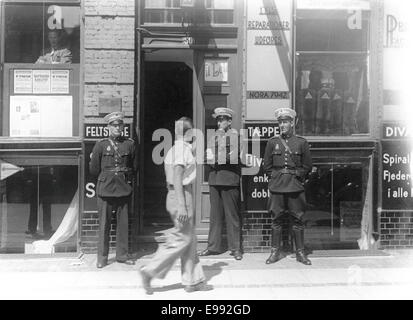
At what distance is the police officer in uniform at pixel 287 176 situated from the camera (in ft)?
25.1

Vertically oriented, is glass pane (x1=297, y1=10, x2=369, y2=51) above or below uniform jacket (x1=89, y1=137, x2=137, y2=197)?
above

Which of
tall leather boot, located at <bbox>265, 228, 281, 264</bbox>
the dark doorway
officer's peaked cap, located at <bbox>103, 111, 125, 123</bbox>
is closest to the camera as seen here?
officer's peaked cap, located at <bbox>103, 111, 125, 123</bbox>

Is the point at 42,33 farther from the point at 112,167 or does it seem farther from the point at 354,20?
the point at 354,20

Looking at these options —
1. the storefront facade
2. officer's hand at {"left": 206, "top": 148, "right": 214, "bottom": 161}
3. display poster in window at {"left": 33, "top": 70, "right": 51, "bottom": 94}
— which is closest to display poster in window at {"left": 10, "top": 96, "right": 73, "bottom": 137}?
the storefront facade

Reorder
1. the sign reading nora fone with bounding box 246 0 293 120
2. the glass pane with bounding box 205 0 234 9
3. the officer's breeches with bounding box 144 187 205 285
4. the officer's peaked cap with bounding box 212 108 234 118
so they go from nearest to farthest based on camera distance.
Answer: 1. the officer's breeches with bounding box 144 187 205 285
2. the officer's peaked cap with bounding box 212 108 234 118
3. the sign reading nora fone with bounding box 246 0 293 120
4. the glass pane with bounding box 205 0 234 9

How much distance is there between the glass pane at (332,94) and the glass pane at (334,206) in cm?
67

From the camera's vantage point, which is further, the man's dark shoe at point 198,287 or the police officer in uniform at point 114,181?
the police officer in uniform at point 114,181

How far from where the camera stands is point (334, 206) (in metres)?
8.65

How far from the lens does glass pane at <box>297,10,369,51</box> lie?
8.59 meters

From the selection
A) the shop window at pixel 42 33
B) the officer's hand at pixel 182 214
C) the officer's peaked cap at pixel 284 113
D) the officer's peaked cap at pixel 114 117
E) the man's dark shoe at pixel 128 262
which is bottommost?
the man's dark shoe at pixel 128 262

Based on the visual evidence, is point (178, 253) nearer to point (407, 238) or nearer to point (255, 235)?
point (255, 235)

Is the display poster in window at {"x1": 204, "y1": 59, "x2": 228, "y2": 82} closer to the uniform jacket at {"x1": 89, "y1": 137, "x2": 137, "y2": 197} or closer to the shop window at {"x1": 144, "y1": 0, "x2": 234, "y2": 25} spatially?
the shop window at {"x1": 144, "y1": 0, "x2": 234, "y2": 25}

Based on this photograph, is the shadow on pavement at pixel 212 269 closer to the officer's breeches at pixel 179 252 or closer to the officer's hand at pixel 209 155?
the officer's breeches at pixel 179 252

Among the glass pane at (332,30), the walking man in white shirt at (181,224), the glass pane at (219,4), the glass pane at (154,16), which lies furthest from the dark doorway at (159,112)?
the walking man in white shirt at (181,224)
